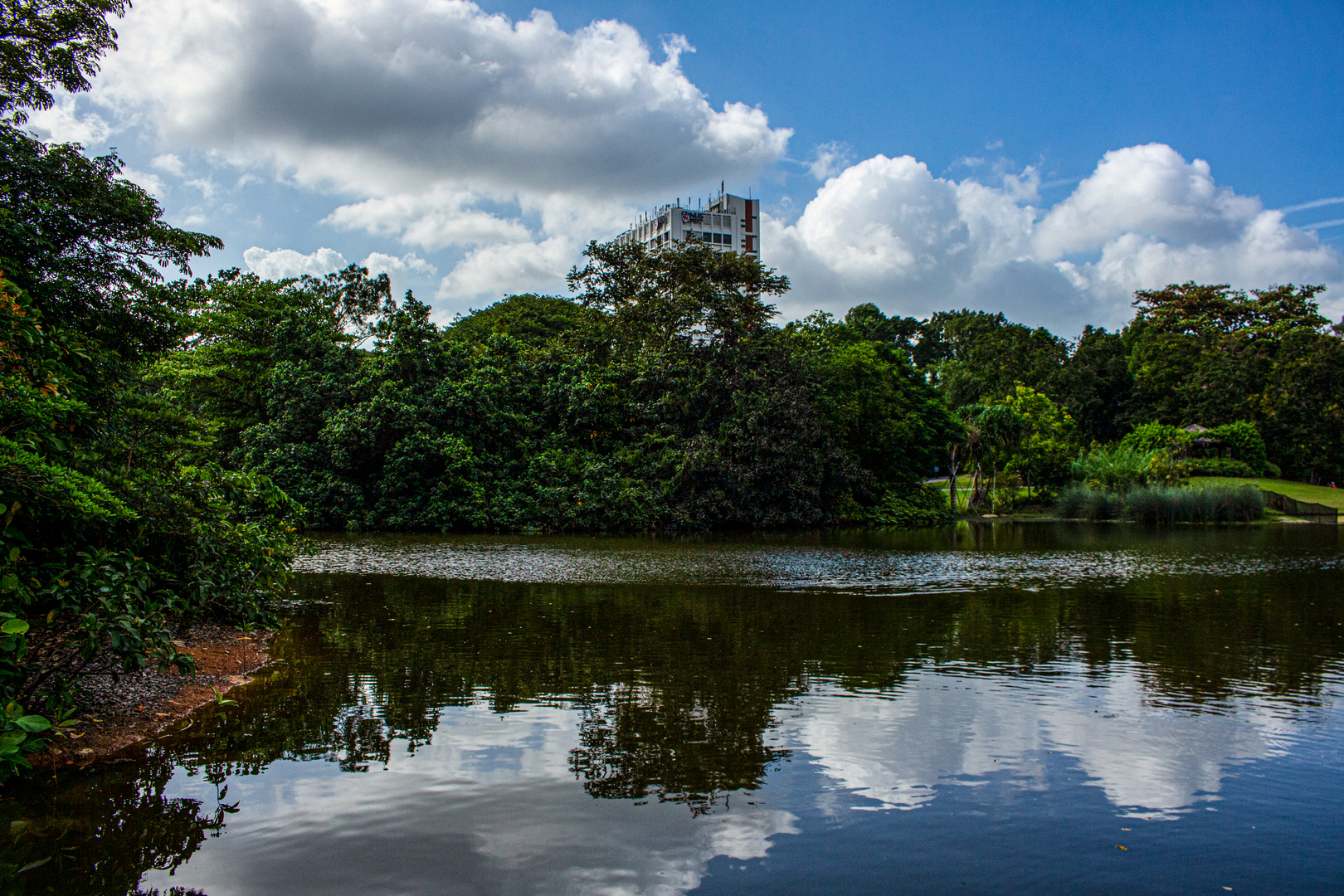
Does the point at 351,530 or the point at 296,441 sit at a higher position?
the point at 296,441

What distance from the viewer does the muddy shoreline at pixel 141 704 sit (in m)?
5.33

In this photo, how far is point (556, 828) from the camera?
4.42 meters

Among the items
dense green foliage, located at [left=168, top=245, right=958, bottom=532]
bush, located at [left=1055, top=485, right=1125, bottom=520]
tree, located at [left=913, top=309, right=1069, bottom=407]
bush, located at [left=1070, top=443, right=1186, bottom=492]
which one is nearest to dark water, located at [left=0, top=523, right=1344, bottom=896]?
dense green foliage, located at [left=168, top=245, right=958, bottom=532]

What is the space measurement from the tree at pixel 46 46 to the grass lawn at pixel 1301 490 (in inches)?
1717

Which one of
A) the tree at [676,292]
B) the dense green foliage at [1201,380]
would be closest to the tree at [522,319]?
the tree at [676,292]

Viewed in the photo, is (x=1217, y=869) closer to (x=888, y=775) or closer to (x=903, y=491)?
(x=888, y=775)

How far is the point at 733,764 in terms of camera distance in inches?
211

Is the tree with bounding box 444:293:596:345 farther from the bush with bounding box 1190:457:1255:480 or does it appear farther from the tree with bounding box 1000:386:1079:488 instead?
the bush with bounding box 1190:457:1255:480

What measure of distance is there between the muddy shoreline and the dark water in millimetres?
231

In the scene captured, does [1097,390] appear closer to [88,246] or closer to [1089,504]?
[1089,504]

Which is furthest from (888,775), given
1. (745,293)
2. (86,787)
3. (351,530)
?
(745,293)

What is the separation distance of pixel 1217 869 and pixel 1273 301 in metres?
70.6

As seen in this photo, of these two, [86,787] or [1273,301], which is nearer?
[86,787]

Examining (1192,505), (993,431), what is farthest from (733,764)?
(993,431)
